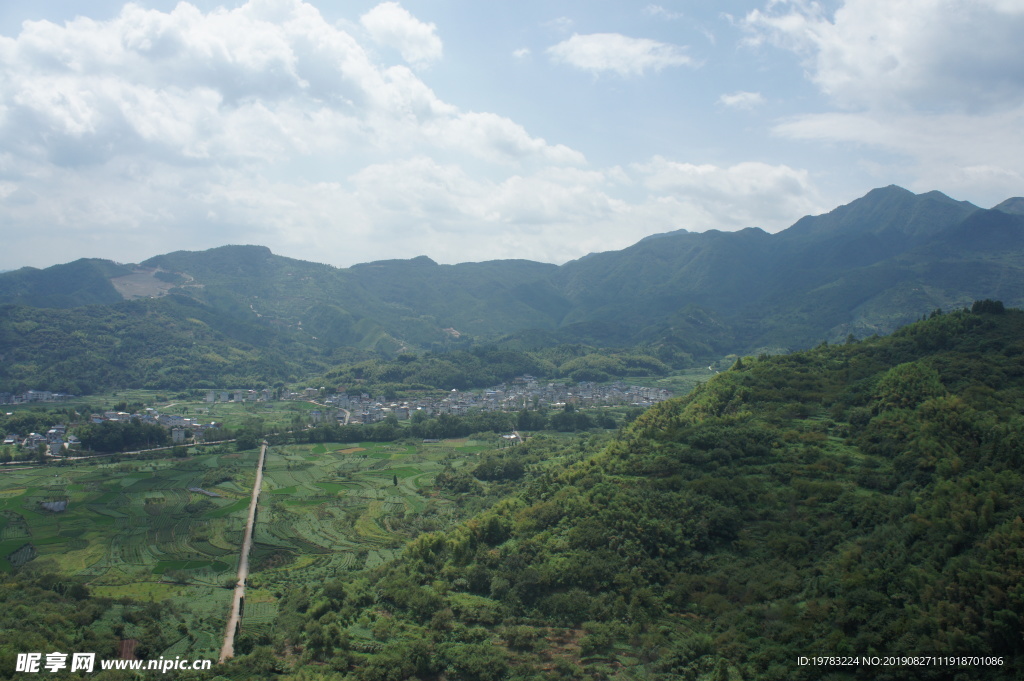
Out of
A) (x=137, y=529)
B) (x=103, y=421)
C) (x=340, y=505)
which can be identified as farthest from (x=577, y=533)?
(x=103, y=421)

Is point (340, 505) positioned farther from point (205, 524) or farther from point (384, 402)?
point (384, 402)

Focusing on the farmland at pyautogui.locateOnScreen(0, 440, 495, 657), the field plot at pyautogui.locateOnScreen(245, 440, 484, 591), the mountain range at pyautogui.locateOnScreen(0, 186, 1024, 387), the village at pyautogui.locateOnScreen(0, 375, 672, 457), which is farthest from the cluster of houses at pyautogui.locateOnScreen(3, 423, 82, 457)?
the mountain range at pyautogui.locateOnScreen(0, 186, 1024, 387)

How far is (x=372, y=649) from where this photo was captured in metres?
25.3

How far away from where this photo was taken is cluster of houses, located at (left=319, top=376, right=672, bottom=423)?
91062mm

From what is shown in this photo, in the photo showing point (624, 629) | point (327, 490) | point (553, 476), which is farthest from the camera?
point (327, 490)

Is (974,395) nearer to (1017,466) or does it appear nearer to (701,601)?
(1017,466)

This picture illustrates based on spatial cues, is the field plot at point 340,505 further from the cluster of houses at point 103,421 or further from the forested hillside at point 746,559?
the cluster of houses at point 103,421

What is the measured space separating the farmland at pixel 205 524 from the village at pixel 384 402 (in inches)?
665

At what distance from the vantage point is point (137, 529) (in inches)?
1633

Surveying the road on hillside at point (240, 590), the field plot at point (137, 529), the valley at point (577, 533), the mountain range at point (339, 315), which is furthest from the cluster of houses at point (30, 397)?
the road on hillside at point (240, 590)

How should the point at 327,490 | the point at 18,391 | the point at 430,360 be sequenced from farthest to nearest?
the point at 430,360
the point at 18,391
the point at 327,490

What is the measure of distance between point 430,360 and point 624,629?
104 meters

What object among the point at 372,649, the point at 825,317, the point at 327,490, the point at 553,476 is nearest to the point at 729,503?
the point at 553,476

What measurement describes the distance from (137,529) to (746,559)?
3675 cm
